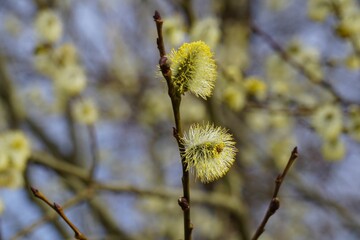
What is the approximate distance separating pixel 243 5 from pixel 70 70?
10.9 feet

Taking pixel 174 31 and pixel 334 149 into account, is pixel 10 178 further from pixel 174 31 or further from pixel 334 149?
pixel 334 149

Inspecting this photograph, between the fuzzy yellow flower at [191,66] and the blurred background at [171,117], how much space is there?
0.48 m

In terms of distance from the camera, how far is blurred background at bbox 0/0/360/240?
10.3 ft

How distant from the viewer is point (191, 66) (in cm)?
129

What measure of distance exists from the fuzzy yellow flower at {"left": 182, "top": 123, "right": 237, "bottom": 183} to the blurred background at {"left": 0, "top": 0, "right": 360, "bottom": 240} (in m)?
0.50

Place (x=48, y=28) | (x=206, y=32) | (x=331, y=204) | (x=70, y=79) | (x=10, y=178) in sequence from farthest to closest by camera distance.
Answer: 1. (x=331, y=204)
2. (x=70, y=79)
3. (x=48, y=28)
4. (x=206, y=32)
5. (x=10, y=178)

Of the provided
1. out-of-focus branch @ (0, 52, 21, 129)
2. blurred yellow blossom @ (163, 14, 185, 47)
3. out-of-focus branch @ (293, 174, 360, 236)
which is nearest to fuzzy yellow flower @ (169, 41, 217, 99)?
blurred yellow blossom @ (163, 14, 185, 47)

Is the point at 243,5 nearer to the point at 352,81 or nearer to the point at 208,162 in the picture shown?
the point at 352,81

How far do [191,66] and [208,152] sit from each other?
0.22 metres

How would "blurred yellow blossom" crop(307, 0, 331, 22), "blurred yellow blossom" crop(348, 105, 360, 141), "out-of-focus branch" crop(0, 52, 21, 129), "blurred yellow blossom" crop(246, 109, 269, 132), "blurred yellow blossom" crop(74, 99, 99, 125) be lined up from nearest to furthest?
"blurred yellow blossom" crop(348, 105, 360, 141) → "blurred yellow blossom" crop(74, 99, 99, 125) → "blurred yellow blossom" crop(307, 0, 331, 22) → "out-of-focus branch" crop(0, 52, 21, 129) → "blurred yellow blossom" crop(246, 109, 269, 132)

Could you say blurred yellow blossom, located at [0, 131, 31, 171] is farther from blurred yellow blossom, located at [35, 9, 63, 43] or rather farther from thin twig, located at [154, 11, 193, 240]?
thin twig, located at [154, 11, 193, 240]

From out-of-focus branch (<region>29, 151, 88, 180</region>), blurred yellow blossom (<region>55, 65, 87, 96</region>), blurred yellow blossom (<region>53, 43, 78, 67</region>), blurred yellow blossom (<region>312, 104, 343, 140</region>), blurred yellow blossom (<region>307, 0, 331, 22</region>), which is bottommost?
out-of-focus branch (<region>29, 151, 88, 180</region>)

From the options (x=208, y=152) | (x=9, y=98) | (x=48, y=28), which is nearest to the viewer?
(x=208, y=152)

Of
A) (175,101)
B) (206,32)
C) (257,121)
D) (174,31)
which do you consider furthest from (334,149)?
(257,121)
